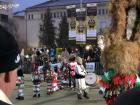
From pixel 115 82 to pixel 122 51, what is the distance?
0.44 metres

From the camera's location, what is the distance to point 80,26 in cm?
2769

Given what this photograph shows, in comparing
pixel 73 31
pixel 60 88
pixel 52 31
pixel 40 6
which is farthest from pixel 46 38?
pixel 60 88

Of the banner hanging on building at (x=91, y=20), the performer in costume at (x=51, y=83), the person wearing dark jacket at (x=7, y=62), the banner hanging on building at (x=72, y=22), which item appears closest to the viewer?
the person wearing dark jacket at (x=7, y=62)

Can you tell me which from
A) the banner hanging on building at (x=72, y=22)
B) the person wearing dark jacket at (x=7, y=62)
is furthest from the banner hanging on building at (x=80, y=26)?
the person wearing dark jacket at (x=7, y=62)

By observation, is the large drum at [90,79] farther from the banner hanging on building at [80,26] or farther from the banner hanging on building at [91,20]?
the banner hanging on building at [91,20]

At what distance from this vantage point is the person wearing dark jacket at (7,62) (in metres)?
2.04

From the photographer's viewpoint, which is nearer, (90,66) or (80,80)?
(80,80)

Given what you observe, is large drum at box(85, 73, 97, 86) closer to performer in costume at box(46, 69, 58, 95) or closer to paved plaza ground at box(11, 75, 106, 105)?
paved plaza ground at box(11, 75, 106, 105)

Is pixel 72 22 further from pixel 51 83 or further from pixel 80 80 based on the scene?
pixel 80 80

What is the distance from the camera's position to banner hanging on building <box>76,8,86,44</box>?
26.8m

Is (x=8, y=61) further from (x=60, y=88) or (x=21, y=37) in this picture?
(x=60, y=88)

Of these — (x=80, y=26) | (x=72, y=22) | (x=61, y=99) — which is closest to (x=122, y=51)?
(x=61, y=99)

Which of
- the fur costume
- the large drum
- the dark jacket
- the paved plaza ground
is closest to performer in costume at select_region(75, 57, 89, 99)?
the paved plaza ground

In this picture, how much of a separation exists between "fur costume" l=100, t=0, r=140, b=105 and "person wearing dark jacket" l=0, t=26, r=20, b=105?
436cm
